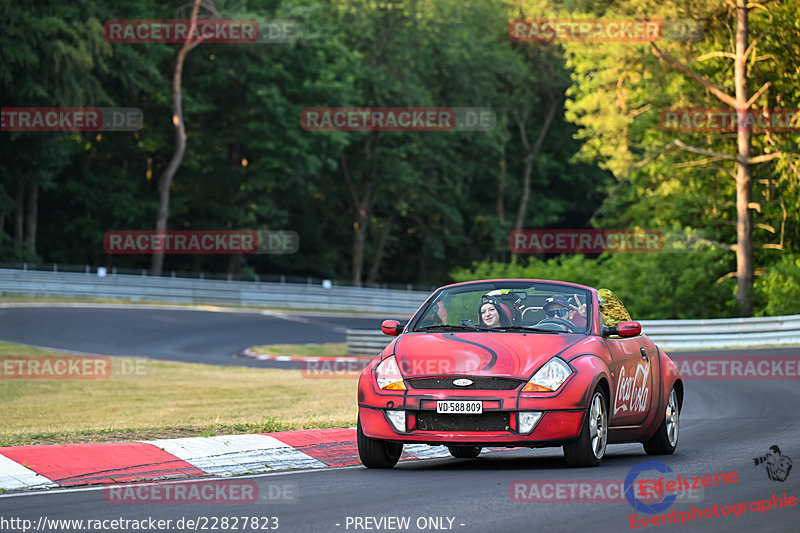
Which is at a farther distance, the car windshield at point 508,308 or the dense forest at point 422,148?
the dense forest at point 422,148

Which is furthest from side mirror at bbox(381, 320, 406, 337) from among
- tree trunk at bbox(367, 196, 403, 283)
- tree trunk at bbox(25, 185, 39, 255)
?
tree trunk at bbox(367, 196, 403, 283)

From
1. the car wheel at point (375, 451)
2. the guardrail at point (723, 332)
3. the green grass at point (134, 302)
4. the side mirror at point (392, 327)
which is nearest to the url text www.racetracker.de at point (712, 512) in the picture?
the car wheel at point (375, 451)

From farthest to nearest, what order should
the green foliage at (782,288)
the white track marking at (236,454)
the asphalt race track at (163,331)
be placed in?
the green foliage at (782,288), the asphalt race track at (163,331), the white track marking at (236,454)

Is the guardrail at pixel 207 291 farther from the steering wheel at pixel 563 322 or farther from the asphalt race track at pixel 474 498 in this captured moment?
the steering wheel at pixel 563 322

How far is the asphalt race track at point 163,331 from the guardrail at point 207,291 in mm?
4551

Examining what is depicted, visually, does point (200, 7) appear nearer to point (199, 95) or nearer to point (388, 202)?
point (199, 95)

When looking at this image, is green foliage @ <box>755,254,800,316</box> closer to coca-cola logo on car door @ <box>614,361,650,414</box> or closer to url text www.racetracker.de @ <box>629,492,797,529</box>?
coca-cola logo on car door @ <box>614,361,650,414</box>

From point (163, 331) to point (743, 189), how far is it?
18.6 meters

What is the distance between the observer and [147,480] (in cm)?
908

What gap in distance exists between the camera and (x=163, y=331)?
128 feet

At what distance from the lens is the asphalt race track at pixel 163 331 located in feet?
110

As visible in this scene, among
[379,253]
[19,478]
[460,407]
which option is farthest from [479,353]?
[379,253]

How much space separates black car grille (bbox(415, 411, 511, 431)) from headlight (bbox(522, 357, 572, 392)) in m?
0.29

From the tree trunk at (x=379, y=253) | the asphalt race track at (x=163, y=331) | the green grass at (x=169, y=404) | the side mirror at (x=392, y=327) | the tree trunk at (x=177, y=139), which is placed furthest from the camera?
the tree trunk at (x=379, y=253)
